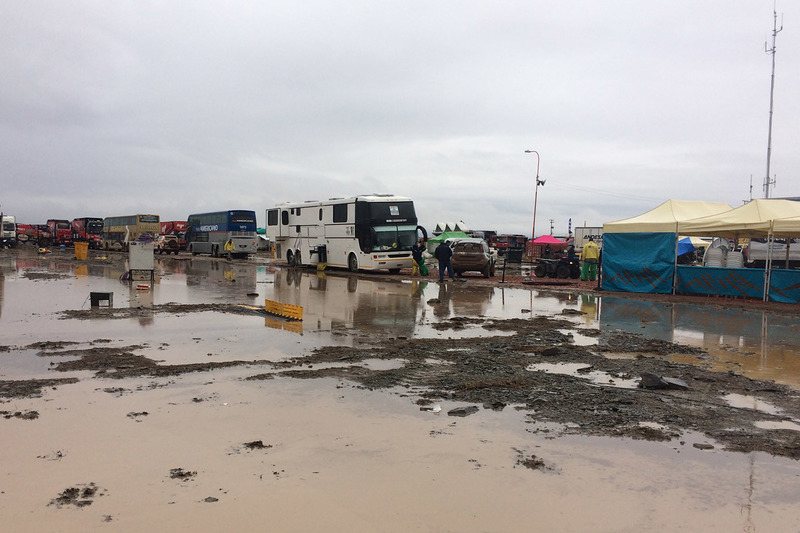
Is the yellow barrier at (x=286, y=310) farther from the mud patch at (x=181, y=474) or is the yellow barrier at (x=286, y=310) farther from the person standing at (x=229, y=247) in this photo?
the person standing at (x=229, y=247)

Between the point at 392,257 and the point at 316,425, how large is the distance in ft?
78.5

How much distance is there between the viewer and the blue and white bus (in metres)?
47.4

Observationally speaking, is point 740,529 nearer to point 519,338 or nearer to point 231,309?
point 519,338

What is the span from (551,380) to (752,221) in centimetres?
1403

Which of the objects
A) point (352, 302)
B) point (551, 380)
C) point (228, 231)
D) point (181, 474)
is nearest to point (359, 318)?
point (352, 302)

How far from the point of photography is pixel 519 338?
11836mm

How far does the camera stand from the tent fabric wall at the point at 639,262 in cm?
2155

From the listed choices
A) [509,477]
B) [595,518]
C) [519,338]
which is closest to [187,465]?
[509,477]

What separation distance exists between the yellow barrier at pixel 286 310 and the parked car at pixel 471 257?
14505 millimetres

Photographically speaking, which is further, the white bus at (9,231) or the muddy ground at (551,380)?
the white bus at (9,231)

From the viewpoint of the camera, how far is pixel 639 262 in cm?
2219

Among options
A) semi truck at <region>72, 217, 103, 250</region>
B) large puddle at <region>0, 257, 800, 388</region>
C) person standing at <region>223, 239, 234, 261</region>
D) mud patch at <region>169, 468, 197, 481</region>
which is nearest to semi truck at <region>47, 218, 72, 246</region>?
semi truck at <region>72, 217, 103, 250</region>

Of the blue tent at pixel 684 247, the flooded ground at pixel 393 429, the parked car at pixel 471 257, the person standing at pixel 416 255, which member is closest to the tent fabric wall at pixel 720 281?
the flooded ground at pixel 393 429

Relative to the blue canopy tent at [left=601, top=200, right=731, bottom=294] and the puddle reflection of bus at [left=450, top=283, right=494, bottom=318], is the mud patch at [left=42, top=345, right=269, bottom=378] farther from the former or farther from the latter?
the blue canopy tent at [left=601, top=200, right=731, bottom=294]
